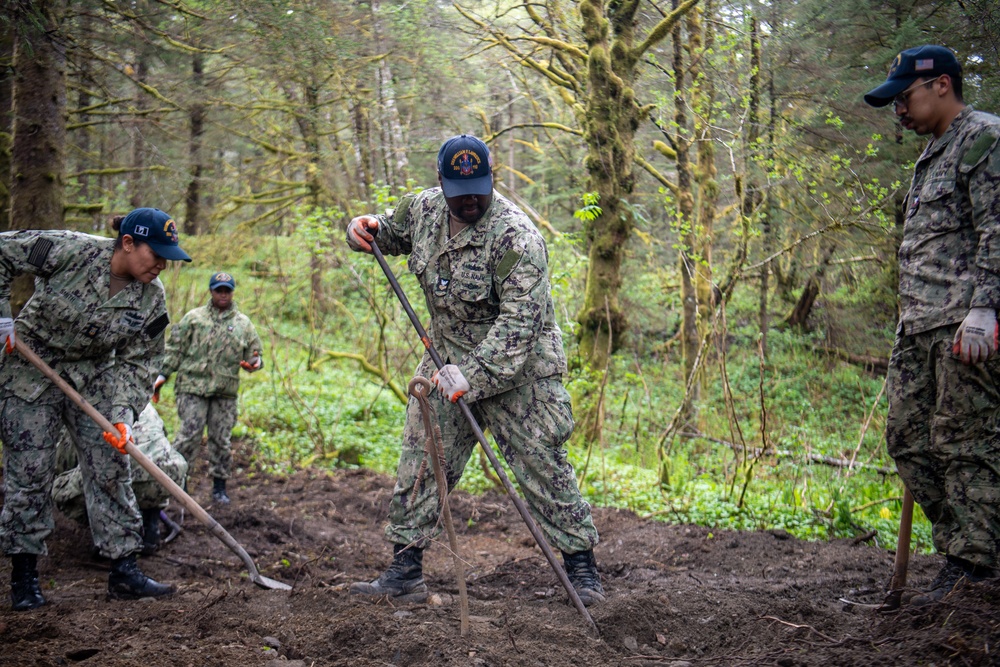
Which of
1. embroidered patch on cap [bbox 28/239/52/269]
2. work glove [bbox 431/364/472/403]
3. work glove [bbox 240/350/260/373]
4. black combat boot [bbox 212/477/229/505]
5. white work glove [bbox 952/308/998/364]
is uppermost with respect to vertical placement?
embroidered patch on cap [bbox 28/239/52/269]

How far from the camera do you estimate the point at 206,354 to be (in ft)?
22.9

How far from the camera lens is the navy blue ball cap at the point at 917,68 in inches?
135

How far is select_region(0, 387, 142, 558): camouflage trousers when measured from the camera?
388cm

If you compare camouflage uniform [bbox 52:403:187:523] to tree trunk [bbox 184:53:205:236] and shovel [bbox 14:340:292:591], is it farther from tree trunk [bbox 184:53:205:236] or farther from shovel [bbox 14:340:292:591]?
tree trunk [bbox 184:53:205:236]

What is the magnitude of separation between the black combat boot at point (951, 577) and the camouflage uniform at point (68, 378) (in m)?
4.08

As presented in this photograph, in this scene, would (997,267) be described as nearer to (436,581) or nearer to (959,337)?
(959,337)

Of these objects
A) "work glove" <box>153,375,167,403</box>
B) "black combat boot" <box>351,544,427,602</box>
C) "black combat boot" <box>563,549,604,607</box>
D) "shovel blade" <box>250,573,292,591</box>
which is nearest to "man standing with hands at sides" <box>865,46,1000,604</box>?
"black combat boot" <box>563,549,604,607</box>

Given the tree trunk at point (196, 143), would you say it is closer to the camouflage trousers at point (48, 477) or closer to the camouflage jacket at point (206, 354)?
the camouflage jacket at point (206, 354)

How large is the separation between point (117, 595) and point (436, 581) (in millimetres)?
1788

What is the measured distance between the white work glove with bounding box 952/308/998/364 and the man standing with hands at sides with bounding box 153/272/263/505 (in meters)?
5.79

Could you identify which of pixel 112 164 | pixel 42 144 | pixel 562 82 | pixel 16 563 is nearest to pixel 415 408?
pixel 16 563

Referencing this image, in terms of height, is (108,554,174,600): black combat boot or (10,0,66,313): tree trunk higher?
(10,0,66,313): tree trunk

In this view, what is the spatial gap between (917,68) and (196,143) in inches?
373

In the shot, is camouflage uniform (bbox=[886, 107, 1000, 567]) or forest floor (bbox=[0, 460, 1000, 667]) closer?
forest floor (bbox=[0, 460, 1000, 667])
